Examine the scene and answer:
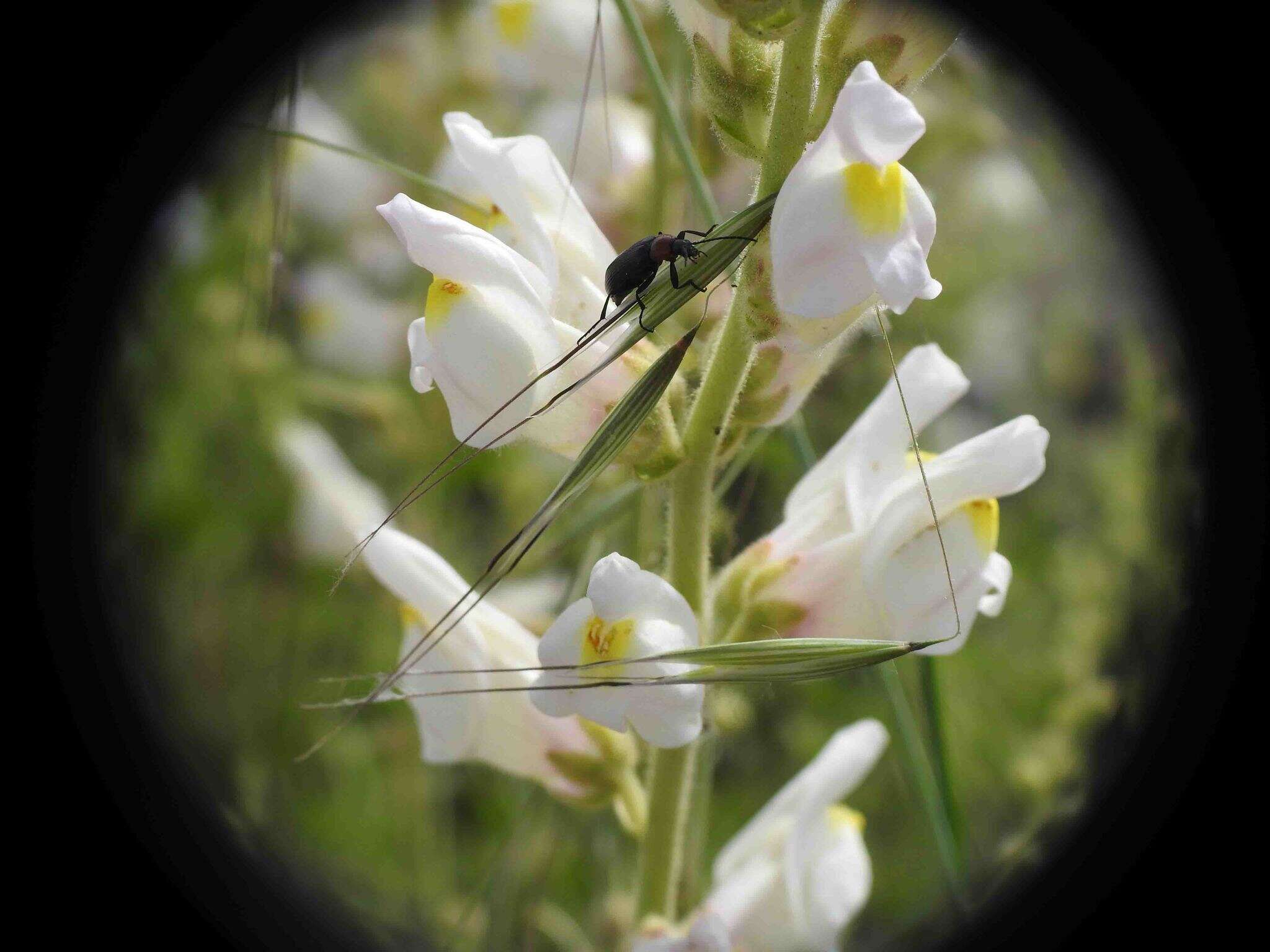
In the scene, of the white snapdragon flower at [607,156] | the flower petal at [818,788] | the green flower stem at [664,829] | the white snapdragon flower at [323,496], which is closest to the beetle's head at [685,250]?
the green flower stem at [664,829]

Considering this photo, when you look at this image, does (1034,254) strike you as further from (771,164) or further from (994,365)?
(771,164)

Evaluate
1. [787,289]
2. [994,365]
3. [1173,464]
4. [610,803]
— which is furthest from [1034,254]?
[787,289]

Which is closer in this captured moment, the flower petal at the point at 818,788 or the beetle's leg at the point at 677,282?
the beetle's leg at the point at 677,282

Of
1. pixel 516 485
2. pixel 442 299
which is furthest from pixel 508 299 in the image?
pixel 516 485

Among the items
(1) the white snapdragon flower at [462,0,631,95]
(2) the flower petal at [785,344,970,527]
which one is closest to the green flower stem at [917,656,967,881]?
(2) the flower petal at [785,344,970,527]

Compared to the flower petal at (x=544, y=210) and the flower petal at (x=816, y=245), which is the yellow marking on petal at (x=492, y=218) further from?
the flower petal at (x=816, y=245)
